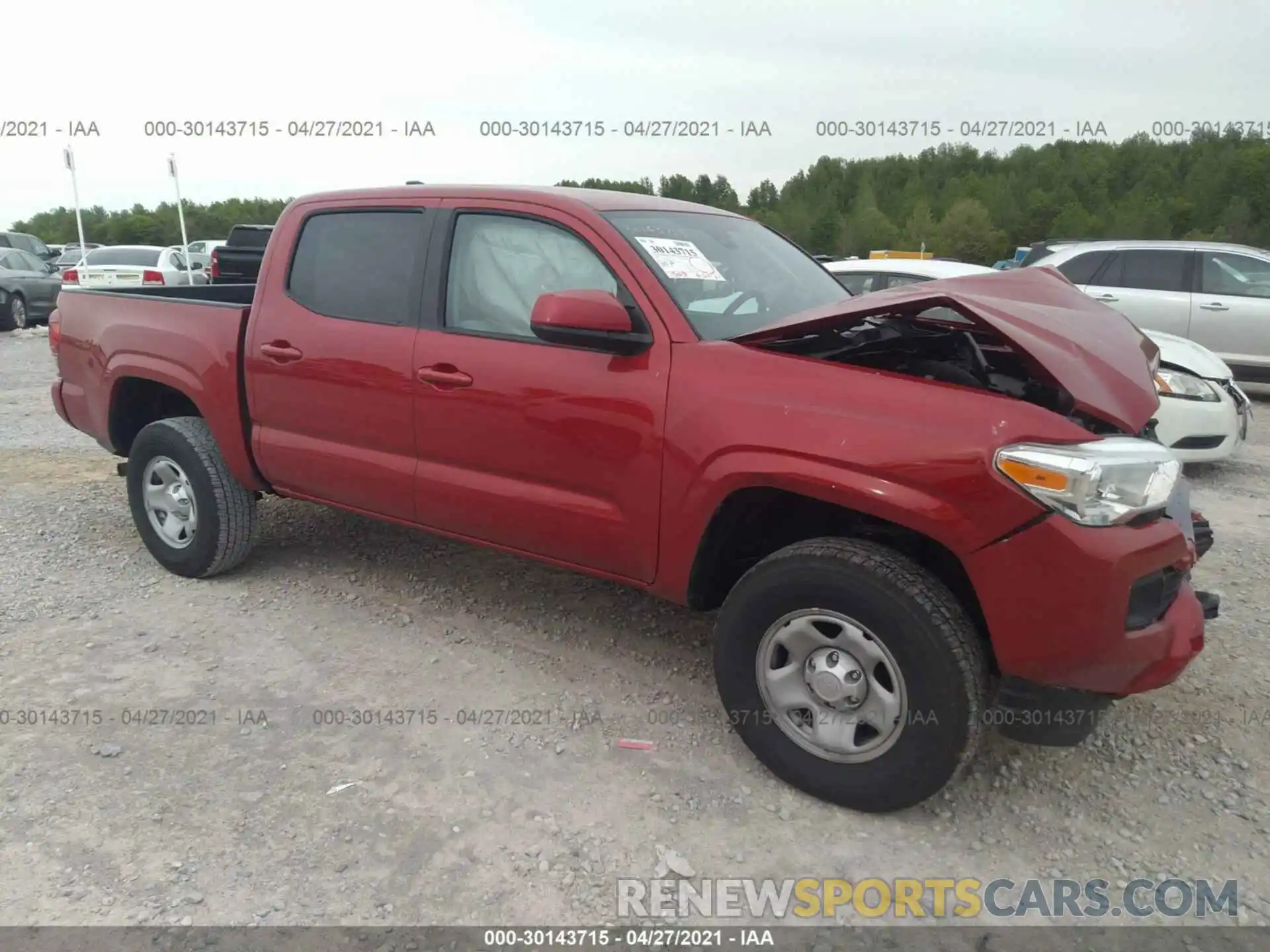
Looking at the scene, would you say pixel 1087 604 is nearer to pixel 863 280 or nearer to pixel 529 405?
pixel 529 405

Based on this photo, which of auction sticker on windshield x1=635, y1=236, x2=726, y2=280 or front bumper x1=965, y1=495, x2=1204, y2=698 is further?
auction sticker on windshield x1=635, y1=236, x2=726, y2=280

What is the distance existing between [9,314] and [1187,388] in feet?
55.9

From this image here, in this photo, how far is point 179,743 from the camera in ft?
9.94

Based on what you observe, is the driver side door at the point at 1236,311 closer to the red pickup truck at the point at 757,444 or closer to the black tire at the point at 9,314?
the red pickup truck at the point at 757,444

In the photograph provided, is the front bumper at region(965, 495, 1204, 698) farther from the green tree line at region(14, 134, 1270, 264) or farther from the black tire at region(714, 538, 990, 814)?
the green tree line at region(14, 134, 1270, 264)

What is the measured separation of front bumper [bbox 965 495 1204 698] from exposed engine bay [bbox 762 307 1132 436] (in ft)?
1.94

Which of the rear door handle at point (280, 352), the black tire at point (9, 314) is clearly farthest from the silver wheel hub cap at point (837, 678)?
the black tire at point (9, 314)

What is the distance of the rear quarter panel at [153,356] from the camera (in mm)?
4074

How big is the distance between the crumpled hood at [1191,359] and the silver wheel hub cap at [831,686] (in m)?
4.61

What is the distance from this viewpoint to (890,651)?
253 centimetres

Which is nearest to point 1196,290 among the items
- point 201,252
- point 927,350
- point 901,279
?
point 901,279

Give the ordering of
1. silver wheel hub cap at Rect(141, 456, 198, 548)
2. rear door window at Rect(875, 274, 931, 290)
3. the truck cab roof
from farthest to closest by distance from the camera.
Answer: rear door window at Rect(875, 274, 931, 290) < silver wheel hub cap at Rect(141, 456, 198, 548) < the truck cab roof

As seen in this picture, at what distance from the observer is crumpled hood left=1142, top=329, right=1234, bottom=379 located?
6.23m

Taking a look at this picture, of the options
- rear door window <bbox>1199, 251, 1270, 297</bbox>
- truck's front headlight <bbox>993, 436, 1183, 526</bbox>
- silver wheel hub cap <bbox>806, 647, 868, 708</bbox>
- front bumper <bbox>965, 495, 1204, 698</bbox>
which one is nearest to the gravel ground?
silver wheel hub cap <bbox>806, 647, 868, 708</bbox>
